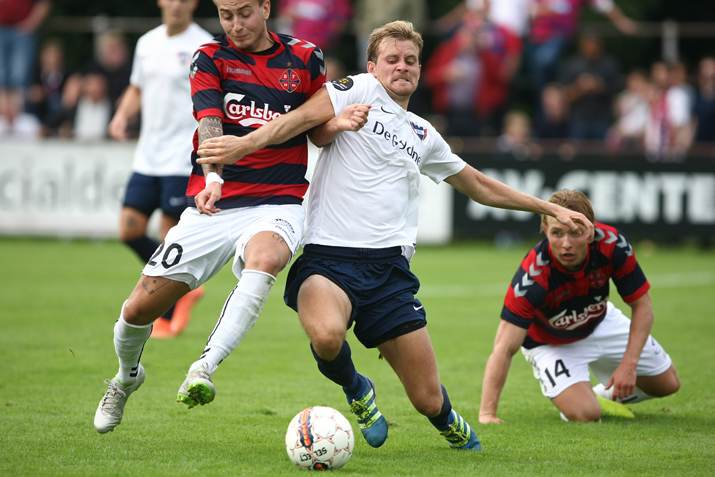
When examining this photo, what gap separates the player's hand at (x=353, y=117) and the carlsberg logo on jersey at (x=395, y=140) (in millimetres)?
227

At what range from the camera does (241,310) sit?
4410 millimetres

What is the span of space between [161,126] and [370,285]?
3975mm

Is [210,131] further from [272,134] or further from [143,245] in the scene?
[143,245]

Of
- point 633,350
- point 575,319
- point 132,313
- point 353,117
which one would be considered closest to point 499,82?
point 575,319

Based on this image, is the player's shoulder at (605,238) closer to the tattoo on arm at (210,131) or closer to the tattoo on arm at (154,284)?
the tattoo on arm at (210,131)

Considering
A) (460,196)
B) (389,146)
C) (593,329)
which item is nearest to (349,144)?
(389,146)

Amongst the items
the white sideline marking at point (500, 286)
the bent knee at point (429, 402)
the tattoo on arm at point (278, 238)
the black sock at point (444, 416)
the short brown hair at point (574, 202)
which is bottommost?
the white sideline marking at point (500, 286)

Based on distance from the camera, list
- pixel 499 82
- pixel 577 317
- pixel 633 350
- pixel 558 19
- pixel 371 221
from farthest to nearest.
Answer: pixel 499 82 → pixel 558 19 → pixel 577 317 → pixel 633 350 → pixel 371 221

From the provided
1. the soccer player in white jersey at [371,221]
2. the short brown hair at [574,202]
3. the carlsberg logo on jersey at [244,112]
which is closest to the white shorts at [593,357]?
the short brown hair at [574,202]

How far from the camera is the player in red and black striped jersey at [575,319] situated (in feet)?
17.9

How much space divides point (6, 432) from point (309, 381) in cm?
240

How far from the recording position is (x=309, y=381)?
263 inches

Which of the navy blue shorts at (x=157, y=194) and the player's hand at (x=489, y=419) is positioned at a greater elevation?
the navy blue shorts at (x=157, y=194)

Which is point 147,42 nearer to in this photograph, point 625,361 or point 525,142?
point 625,361
